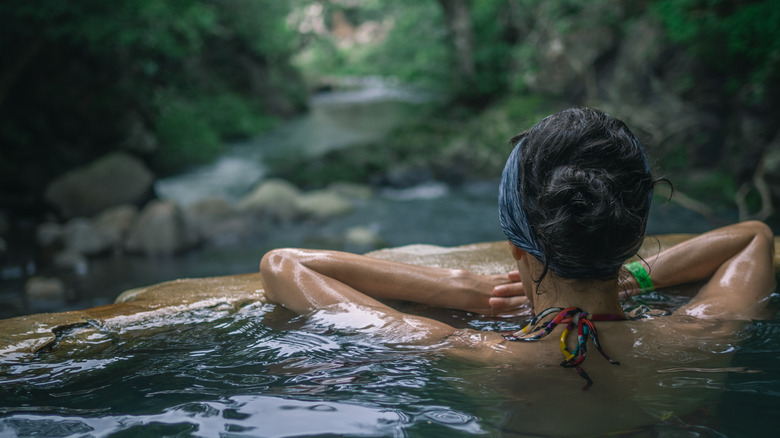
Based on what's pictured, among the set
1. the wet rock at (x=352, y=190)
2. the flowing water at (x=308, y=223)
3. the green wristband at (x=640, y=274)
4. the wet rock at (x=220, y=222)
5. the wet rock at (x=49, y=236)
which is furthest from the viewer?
the wet rock at (x=352, y=190)

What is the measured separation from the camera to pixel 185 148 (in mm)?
13141

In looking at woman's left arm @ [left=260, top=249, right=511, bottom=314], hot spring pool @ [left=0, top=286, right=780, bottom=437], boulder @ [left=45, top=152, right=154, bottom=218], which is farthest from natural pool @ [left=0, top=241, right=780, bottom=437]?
boulder @ [left=45, top=152, right=154, bottom=218]

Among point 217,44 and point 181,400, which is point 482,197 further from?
point 217,44

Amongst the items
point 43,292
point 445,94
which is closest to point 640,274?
point 43,292

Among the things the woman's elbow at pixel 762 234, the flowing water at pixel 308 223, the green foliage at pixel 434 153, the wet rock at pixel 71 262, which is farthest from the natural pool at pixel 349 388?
the green foliage at pixel 434 153

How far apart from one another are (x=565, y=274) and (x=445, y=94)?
13.4m

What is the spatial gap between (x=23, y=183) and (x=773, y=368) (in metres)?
10.1

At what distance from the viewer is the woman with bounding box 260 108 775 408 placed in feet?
4.84

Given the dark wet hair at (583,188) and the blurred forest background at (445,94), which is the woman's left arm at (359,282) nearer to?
the dark wet hair at (583,188)

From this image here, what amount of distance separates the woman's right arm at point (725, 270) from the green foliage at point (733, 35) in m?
5.57

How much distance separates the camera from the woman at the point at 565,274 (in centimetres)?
147

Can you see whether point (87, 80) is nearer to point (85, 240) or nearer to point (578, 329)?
point (85, 240)

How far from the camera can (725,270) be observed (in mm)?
2232

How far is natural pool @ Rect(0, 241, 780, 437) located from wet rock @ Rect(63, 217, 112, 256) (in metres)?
5.62
